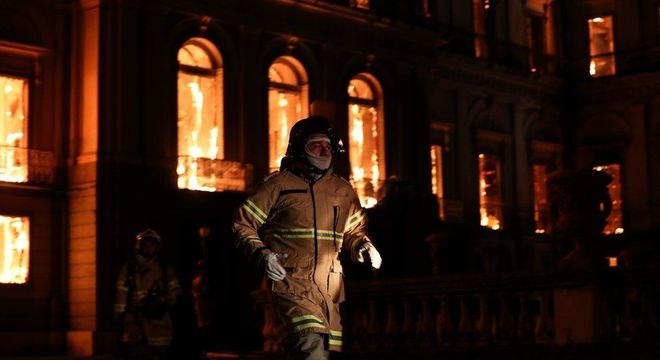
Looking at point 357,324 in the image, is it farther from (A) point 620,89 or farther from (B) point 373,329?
(A) point 620,89

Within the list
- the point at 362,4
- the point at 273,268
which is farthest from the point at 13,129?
the point at 273,268

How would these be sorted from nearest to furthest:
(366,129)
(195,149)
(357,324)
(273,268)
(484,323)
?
(273,268) → (484,323) → (357,324) → (195,149) → (366,129)

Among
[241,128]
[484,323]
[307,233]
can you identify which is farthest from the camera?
[241,128]

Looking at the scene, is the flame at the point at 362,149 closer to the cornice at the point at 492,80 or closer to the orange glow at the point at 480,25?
the cornice at the point at 492,80

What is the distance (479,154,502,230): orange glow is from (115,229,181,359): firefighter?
80.5 feet

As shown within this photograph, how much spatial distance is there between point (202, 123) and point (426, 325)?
14560 millimetres

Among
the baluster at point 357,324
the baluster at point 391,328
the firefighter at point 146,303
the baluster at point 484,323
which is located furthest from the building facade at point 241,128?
the baluster at point 484,323

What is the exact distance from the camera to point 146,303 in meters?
16.3

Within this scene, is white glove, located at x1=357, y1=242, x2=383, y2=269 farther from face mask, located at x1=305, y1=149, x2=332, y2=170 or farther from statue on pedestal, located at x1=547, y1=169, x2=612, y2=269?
statue on pedestal, located at x1=547, y1=169, x2=612, y2=269

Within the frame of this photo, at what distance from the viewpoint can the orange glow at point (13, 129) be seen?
27219 mm

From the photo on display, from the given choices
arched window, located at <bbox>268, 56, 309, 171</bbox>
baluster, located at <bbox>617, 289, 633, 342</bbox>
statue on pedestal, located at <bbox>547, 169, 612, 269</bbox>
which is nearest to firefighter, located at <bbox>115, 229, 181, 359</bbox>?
statue on pedestal, located at <bbox>547, 169, 612, 269</bbox>

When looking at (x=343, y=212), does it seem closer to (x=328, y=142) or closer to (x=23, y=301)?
(x=328, y=142)

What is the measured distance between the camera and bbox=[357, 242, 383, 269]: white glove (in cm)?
871

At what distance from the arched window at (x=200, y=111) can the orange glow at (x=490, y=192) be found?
12085 mm
